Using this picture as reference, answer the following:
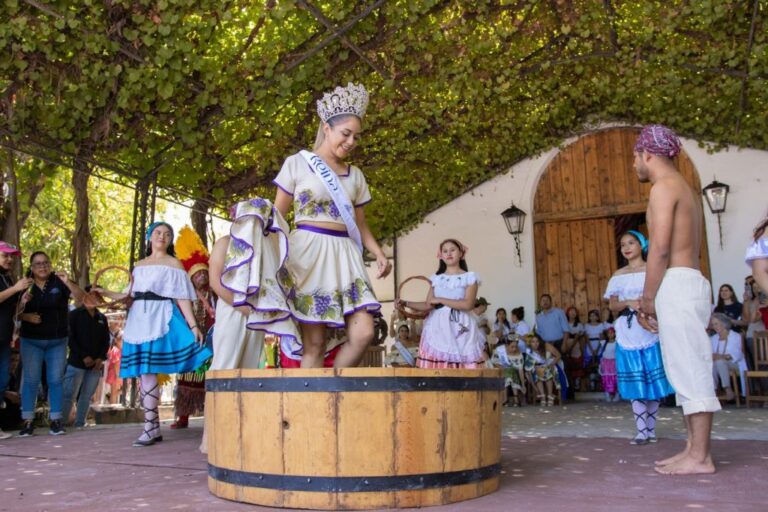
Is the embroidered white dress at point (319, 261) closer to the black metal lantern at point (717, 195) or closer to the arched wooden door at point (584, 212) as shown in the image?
the black metal lantern at point (717, 195)

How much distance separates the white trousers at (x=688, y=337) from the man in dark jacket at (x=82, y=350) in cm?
573

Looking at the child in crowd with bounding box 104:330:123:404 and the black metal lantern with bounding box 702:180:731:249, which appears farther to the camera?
the child in crowd with bounding box 104:330:123:404

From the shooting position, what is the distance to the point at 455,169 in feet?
40.7

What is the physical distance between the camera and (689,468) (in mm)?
3438

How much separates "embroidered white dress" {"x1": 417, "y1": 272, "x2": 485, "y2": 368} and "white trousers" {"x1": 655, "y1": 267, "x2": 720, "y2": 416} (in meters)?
2.06

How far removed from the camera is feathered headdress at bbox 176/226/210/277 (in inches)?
243

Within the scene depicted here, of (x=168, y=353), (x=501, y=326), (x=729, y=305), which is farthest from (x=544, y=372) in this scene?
(x=168, y=353)

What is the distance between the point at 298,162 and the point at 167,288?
2.16 metres

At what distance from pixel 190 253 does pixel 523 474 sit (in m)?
3.69

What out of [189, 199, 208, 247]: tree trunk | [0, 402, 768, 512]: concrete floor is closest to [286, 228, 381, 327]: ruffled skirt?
[0, 402, 768, 512]: concrete floor

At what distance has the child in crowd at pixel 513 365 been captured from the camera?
10.3 metres

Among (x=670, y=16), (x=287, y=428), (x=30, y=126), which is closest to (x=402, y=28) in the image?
(x=670, y=16)

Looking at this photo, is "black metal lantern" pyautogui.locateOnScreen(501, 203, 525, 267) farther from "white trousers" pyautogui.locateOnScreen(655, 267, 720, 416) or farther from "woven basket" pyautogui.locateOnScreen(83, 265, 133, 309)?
"white trousers" pyautogui.locateOnScreen(655, 267, 720, 416)

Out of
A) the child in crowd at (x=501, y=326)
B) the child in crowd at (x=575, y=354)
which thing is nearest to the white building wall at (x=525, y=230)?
the child in crowd at (x=501, y=326)
